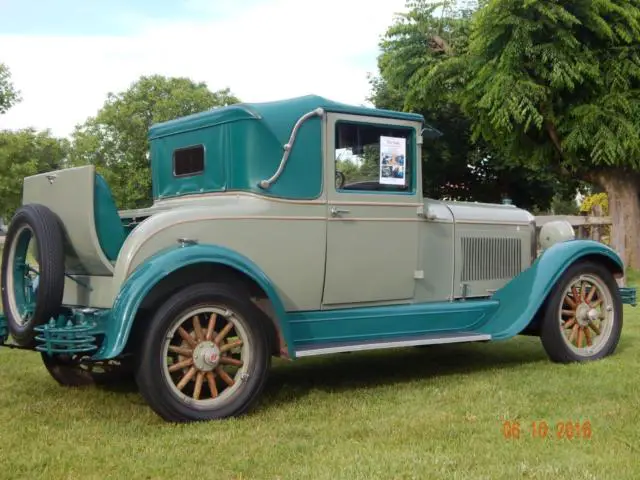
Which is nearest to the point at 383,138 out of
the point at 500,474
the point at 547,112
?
the point at 500,474

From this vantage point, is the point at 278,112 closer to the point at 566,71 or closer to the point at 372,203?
the point at 372,203

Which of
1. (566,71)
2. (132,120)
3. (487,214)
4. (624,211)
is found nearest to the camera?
(487,214)

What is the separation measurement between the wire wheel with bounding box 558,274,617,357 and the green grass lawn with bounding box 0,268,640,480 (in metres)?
0.30

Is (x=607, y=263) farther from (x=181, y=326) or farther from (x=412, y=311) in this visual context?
(x=181, y=326)

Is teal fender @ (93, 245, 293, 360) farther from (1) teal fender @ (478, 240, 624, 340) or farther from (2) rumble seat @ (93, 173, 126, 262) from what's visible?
(1) teal fender @ (478, 240, 624, 340)

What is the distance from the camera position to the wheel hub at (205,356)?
454cm

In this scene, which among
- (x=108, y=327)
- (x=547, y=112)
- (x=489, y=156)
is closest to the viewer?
(x=108, y=327)

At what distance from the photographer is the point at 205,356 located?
14.9 ft

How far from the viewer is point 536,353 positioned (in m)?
7.09

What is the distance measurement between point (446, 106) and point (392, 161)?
17.1 m

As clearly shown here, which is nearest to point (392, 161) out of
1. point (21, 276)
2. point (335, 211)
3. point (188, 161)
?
point (335, 211)

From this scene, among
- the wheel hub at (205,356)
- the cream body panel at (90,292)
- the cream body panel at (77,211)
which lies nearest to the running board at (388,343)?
the wheel hub at (205,356)

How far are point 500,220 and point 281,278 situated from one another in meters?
2.41

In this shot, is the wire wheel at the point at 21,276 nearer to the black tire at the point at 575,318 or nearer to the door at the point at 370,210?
the door at the point at 370,210
